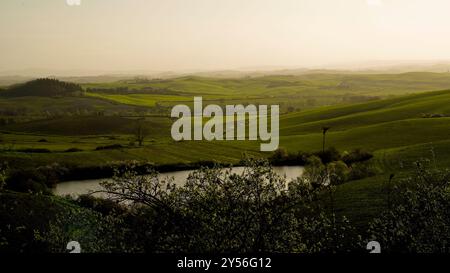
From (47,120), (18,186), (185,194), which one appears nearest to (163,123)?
(47,120)

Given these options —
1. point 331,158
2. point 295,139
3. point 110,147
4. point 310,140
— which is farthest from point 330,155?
point 110,147

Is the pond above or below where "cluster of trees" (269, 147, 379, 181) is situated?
below

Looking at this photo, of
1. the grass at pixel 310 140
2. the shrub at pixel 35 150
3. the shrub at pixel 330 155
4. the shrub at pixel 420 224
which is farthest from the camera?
the shrub at pixel 35 150

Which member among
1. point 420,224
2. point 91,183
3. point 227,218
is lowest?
point 91,183

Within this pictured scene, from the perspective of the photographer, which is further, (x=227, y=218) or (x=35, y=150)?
(x=35, y=150)

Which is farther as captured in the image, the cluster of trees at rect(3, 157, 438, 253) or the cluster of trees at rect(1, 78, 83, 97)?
the cluster of trees at rect(1, 78, 83, 97)

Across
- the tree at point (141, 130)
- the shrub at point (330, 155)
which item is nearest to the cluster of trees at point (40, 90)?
the tree at point (141, 130)

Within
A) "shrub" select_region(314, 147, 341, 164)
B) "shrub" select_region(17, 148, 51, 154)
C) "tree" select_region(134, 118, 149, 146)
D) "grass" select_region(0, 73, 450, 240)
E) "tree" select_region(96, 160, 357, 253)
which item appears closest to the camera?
"tree" select_region(96, 160, 357, 253)

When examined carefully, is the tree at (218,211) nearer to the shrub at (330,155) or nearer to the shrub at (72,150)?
the shrub at (330,155)

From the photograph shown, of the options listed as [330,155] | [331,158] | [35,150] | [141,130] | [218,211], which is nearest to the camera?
[218,211]

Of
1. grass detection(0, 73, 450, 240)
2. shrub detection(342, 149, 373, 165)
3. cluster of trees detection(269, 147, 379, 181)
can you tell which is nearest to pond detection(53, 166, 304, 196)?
cluster of trees detection(269, 147, 379, 181)

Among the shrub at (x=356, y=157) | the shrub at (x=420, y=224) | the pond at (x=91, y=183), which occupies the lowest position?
the pond at (x=91, y=183)

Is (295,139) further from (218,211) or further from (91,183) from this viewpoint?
(218,211)

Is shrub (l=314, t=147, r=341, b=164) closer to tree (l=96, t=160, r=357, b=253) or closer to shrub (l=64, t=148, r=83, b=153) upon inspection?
shrub (l=64, t=148, r=83, b=153)
